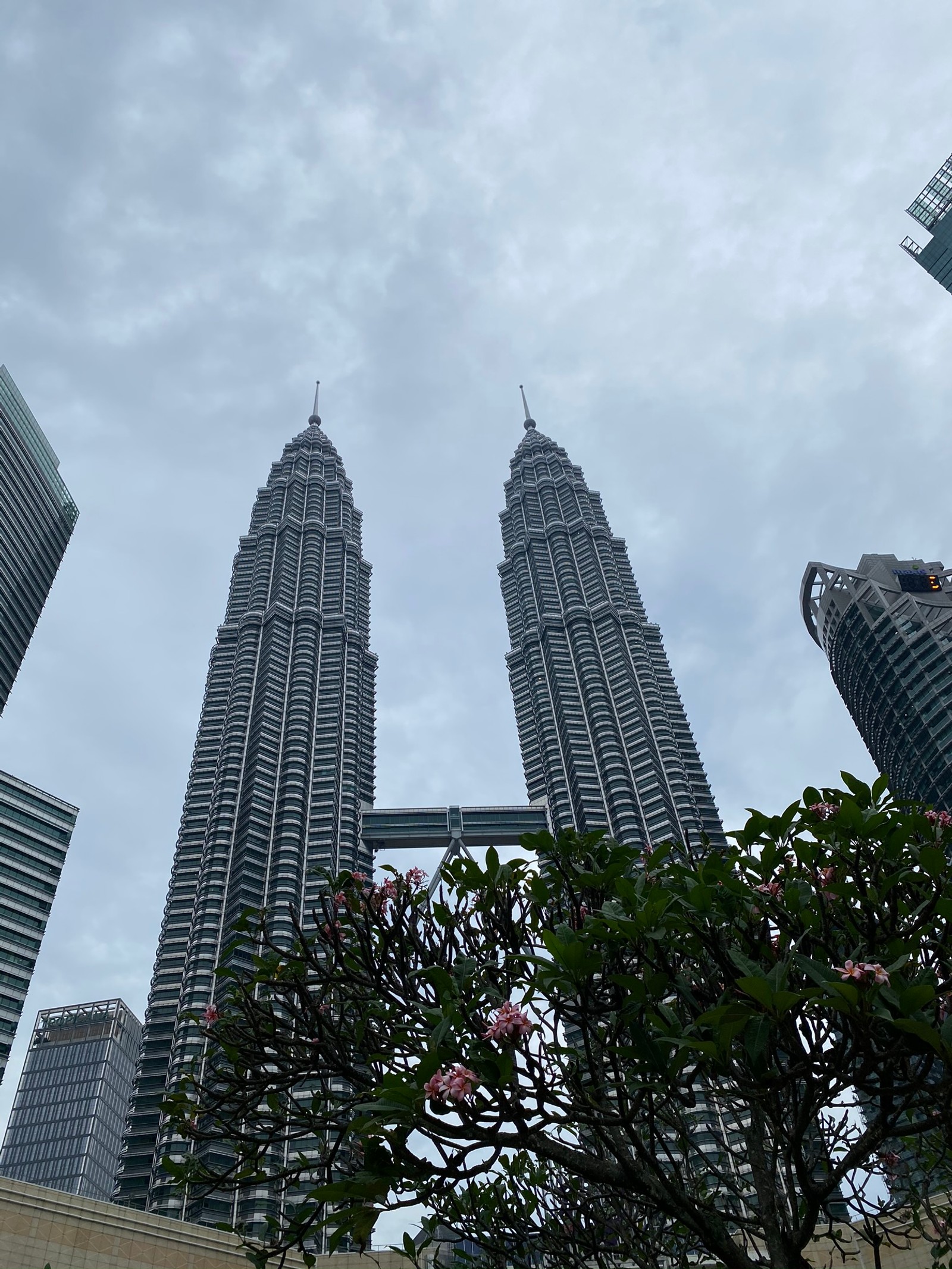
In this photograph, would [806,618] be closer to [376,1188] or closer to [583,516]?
[583,516]

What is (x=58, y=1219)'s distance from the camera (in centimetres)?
2241

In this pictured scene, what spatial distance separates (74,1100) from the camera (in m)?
139

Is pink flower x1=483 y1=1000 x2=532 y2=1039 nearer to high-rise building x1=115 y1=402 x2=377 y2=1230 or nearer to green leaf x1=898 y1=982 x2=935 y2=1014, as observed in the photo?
green leaf x1=898 y1=982 x2=935 y2=1014

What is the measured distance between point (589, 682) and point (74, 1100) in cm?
10994

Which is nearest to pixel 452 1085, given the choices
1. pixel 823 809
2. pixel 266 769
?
pixel 823 809

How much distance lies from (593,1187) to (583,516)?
129575 mm

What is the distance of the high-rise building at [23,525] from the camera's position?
109 m

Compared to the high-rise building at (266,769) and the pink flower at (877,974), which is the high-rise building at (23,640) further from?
the pink flower at (877,974)

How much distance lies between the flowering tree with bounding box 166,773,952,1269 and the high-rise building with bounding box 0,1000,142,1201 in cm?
14515

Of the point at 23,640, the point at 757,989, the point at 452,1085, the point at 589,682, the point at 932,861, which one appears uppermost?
the point at 23,640

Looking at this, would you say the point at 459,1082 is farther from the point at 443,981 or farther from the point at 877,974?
the point at 877,974

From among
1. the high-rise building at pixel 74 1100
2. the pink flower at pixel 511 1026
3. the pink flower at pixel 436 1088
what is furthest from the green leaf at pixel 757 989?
the high-rise building at pixel 74 1100

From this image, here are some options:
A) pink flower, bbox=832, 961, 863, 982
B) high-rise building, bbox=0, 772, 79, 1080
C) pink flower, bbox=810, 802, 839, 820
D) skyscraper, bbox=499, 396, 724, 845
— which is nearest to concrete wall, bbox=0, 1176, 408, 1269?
pink flower, bbox=810, 802, 839, 820

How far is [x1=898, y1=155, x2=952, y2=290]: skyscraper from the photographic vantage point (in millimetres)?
108125
